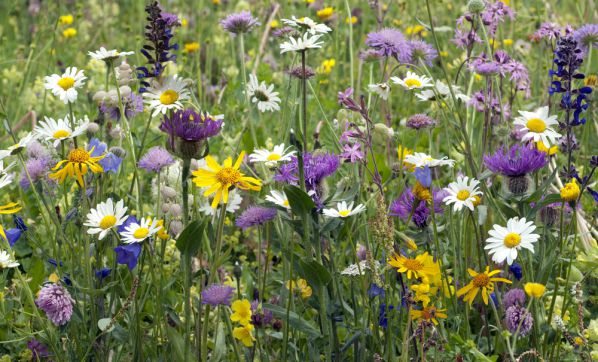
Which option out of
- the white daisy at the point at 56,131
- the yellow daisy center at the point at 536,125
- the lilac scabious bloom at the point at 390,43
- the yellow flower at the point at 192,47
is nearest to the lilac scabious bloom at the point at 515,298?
the yellow daisy center at the point at 536,125

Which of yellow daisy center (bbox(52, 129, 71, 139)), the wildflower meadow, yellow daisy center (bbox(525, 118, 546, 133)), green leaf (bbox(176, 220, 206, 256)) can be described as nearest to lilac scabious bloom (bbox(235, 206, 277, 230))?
the wildflower meadow

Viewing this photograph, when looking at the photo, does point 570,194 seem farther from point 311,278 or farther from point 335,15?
point 335,15

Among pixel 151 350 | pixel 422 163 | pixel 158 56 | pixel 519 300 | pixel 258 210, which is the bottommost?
pixel 151 350

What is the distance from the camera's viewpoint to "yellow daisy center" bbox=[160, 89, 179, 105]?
145cm

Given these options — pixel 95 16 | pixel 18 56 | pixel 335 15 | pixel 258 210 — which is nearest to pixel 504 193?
pixel 258 210

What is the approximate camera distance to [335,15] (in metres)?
3.32

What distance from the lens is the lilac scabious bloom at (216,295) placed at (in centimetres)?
141

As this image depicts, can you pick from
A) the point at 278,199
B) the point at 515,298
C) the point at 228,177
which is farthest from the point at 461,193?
the point at 228,177

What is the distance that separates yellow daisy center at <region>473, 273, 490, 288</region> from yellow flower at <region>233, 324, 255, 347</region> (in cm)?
43

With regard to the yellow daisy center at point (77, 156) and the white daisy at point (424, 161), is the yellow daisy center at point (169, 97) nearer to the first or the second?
the yellow daisy center at point (77, 156)

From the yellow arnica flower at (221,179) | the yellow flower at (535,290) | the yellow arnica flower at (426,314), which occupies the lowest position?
the yellow arnica flower at (426,314)

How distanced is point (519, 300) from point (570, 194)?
0.26m

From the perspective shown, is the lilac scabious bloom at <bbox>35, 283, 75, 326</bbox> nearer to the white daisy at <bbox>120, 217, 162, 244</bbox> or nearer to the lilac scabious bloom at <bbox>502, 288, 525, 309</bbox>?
the white daisy at <bbox>120, 217, 162, 244</bbox>

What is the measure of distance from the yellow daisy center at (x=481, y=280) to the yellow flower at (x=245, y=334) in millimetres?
430
